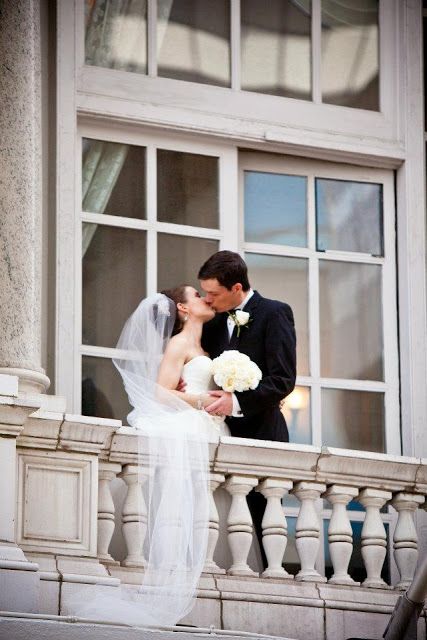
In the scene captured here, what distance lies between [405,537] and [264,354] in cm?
115

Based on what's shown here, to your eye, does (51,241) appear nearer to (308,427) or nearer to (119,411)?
(119,411)

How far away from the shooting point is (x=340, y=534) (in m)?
10.4

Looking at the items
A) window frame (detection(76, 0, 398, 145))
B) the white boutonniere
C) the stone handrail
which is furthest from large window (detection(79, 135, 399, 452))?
the stone handrail

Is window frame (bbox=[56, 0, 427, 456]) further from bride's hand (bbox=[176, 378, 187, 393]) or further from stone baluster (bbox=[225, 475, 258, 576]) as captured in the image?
stone baluster (bbox=[225, 475, 258, 576])

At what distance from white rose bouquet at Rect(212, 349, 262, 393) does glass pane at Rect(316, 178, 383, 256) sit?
154 centimetres

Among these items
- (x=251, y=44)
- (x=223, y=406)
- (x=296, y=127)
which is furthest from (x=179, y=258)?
(x=251, y=44)

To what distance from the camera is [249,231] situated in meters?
11.8

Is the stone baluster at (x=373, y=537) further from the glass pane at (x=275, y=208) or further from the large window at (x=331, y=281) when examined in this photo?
the glass pane at (x=275, y=208)

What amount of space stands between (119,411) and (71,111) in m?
1.63

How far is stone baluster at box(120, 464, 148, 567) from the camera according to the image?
32.4 feet

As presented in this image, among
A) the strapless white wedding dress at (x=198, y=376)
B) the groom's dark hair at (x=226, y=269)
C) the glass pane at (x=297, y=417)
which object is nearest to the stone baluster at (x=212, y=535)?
the strapless white wedding dress at (x=198, y=376)

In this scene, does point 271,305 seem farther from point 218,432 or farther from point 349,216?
point 349,216

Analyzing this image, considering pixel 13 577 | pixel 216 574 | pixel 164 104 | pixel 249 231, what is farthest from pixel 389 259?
pixel 13 577

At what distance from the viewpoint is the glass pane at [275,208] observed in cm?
1178
